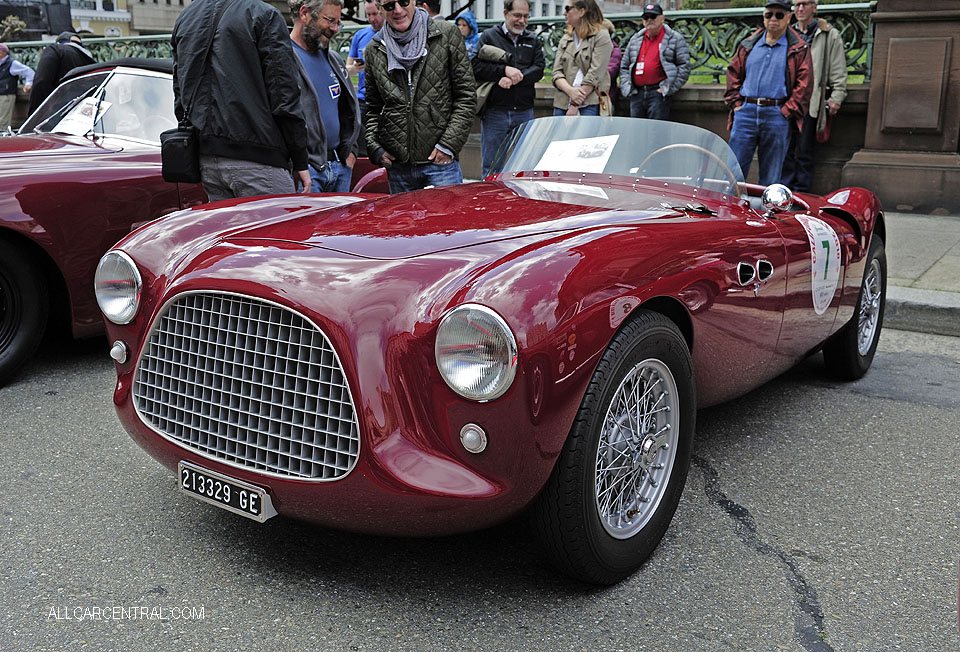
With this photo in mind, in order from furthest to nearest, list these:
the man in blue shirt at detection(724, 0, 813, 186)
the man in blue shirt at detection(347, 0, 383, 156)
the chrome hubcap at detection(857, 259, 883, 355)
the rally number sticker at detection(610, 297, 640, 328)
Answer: the man in blue shirt at detection(724, 0, 813, 186)
the man in blue shirt at detection(347, 0, 383, 156)
the chrome hubcap at detection(857, 259, 883, 355)
the rally number sticker at detection(610, 297, 640, 328)

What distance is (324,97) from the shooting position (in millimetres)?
5680

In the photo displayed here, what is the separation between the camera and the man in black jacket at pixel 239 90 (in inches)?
175

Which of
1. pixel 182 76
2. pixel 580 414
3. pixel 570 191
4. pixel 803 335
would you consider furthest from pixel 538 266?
pixel 182 76

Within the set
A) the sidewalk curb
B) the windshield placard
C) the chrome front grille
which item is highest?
the windshield placard

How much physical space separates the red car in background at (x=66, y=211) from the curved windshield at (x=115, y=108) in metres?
0.02

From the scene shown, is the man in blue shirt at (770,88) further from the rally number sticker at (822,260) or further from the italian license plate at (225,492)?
the italian license plate at (225,492)

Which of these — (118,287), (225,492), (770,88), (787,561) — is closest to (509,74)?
(770,88)

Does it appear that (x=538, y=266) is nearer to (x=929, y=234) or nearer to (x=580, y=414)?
(x=580, y=414)

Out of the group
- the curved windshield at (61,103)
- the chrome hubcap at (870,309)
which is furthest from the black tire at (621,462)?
the curved windshield at (61,103)

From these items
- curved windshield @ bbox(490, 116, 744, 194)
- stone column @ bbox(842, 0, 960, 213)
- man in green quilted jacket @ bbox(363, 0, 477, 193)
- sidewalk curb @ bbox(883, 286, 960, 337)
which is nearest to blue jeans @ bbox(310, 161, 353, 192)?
man in green quilted jacket @ bbox(363, 0, 477, 193)

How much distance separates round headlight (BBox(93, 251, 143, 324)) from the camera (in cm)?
298

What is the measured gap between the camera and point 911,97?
9688 millimetres

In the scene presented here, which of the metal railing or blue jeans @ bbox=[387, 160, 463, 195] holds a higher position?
the metal railing

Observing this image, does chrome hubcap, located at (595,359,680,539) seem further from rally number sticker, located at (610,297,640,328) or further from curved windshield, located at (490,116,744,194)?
curved windshield, located at (490,116,744,194)
